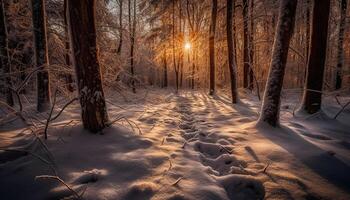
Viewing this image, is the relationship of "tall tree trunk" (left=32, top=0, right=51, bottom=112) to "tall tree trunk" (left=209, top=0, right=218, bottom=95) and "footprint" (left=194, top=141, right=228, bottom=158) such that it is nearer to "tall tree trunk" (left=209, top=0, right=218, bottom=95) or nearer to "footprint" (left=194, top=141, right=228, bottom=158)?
"footprint" (left=194, top=141, right=228, bottom=158)

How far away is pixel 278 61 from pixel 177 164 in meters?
3.34

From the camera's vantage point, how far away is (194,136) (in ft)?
15.3

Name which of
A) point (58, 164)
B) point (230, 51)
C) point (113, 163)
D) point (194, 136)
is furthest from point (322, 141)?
point (230, 51)

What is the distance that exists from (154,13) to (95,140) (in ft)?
61.0

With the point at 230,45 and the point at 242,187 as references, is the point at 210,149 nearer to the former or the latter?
the point at 242,187

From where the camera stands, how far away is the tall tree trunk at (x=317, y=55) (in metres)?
5.73

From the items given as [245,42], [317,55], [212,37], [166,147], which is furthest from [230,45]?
[166,147]

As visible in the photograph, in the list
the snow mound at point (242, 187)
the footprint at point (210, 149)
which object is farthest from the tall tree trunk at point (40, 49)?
the snow mound at point (242, 187)

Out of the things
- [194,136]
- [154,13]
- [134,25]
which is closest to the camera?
[194,136]

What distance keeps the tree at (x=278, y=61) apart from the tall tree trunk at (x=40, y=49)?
615 cm

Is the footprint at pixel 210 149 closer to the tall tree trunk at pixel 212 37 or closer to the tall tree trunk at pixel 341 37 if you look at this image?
the tall tree trunk at pixel 212 37

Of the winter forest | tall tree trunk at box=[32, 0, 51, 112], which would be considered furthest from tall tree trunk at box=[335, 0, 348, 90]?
tall tree trunk at box=[32, 0, 51, 112]

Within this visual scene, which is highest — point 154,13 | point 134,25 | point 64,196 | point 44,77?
point 154,13

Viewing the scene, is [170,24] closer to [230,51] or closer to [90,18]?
[230,51]
